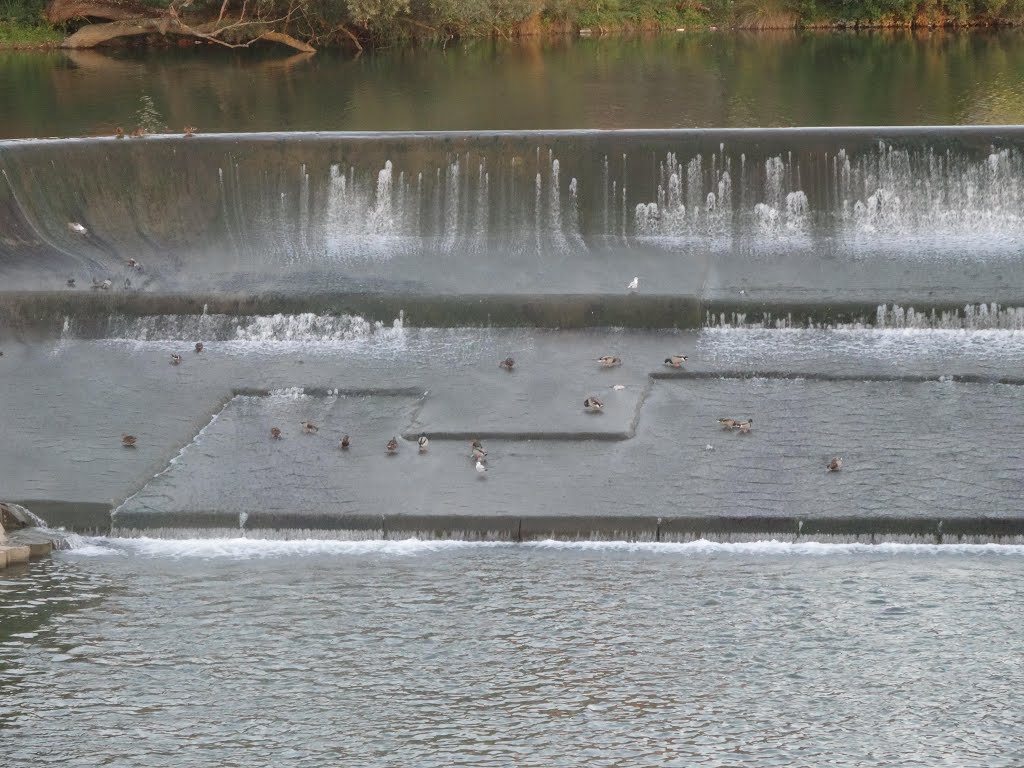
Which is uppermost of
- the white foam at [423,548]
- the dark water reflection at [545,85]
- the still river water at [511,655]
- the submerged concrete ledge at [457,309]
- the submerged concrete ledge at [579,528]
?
the dark water reflection at [545,85]

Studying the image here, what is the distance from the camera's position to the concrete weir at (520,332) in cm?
1279

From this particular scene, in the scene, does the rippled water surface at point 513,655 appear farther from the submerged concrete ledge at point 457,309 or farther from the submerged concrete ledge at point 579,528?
the submerged concrete ledge at point 457,309

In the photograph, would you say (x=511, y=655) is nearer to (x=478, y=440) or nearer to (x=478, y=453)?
(x=478, y=453)

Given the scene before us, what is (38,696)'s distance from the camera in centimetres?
988

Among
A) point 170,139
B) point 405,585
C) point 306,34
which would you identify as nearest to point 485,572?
point 405,585

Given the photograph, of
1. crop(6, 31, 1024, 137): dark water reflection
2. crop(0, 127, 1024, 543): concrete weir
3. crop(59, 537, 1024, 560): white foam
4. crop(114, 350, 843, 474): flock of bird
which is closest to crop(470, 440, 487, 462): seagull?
crop(114, 350, 843, 474): flock of bird

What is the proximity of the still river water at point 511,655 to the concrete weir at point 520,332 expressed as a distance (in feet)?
2.03

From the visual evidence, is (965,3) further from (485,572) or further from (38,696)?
(38,696)

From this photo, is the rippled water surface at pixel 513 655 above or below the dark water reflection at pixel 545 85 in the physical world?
below

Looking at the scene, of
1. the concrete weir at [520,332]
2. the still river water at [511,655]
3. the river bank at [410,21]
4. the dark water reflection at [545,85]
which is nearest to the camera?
the still river water at [511,655]

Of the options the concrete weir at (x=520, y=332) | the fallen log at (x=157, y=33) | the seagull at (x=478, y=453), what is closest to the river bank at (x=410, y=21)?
the fallen log at (x=157, y=33)

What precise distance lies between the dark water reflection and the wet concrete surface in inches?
317

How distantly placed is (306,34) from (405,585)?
1081 inches

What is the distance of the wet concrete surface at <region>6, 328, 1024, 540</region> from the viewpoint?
12.5 metres
